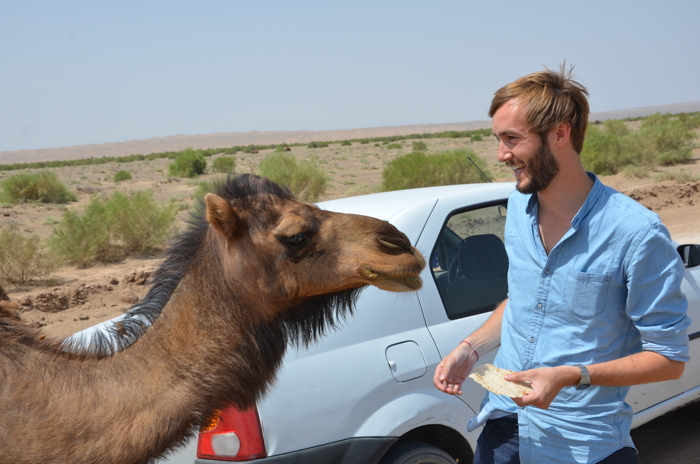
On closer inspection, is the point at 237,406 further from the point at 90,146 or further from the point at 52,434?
the point at 90,146

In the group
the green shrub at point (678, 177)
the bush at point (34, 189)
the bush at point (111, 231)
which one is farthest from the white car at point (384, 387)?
the bush at point (34, 189)

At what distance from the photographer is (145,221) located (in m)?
14.3

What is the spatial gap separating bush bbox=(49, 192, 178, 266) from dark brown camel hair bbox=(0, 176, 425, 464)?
1180cm

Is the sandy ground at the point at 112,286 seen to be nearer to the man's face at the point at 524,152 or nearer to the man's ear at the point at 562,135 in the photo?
the man's face at the point at 524,152

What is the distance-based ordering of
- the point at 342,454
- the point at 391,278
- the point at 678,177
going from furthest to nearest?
the point at 678,177, the point at 342,454, the point at 391,278

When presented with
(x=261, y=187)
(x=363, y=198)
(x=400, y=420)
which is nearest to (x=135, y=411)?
(x=261, y=187)

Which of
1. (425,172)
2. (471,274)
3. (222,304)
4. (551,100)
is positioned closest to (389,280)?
(222,304)

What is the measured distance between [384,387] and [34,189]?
24.1 metres

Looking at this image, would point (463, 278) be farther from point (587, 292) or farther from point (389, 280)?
point (587, 292)

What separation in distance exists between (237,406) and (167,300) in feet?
1.82

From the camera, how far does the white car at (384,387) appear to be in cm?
277

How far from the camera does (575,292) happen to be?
7.06ft

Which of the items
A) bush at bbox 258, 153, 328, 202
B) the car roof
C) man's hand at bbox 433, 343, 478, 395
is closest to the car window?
the car roof

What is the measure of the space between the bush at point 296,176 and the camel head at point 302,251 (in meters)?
17.6
